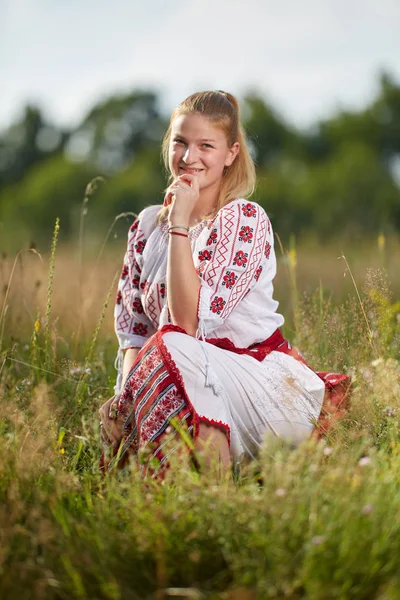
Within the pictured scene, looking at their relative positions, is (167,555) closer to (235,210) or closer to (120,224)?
(235,210)

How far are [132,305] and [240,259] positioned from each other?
554mm

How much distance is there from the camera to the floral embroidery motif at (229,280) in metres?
2.69

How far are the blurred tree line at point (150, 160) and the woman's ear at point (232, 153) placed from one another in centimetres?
2637

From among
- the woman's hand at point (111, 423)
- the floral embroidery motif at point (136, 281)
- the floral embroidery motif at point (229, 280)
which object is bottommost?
the woman's hand at point (111, 423)

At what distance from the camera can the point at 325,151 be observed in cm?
3916

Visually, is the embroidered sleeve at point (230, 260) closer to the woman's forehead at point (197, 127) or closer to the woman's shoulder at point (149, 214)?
the woman's forehead at point (197, 127)

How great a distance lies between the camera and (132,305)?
3.05 m

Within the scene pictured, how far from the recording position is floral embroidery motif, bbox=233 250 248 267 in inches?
107

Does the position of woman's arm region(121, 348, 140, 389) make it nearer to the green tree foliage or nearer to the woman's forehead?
the woman's forehead

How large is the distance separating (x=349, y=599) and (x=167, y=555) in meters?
0.42

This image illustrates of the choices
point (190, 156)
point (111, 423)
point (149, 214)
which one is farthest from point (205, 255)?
point (111, 423)

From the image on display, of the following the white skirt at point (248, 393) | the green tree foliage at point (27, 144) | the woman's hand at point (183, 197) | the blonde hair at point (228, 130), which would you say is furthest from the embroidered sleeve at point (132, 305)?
the green tree foliage at point (27, 144)

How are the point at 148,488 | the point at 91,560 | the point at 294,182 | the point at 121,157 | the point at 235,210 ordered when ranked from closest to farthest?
the point at 91,560
the point at 148,488
the point at 235,210
the point at 294,182
the point at 121,157

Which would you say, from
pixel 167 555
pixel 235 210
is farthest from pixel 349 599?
pixel 235 210
